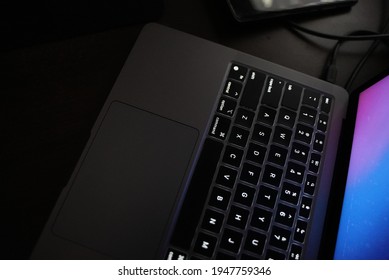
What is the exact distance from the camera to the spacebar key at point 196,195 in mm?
374

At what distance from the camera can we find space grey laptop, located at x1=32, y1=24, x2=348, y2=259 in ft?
1.21

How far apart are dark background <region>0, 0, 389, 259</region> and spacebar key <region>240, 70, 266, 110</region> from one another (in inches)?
2.3

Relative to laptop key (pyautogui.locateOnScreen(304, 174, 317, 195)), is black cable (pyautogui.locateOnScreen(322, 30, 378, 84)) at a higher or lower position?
higher

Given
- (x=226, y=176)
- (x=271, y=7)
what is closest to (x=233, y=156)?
(x=226, y=176)

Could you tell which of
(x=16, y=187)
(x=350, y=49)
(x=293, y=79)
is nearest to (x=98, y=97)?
(x=16, y=187)

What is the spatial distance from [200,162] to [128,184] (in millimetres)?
89

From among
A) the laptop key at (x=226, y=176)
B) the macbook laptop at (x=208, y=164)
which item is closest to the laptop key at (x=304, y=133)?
the macbook laptop at (x=208, y=164)

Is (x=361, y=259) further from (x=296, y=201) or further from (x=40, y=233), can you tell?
(x=40, y=233)

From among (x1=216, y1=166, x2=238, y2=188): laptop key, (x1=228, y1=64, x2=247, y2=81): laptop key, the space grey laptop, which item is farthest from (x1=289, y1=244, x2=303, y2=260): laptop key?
(x1=228, y1=64, x2=247, y2=81): laptop key

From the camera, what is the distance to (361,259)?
1.19 ft

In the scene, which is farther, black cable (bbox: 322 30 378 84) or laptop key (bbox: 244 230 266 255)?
black cable (bbox: 322 30 378 84)

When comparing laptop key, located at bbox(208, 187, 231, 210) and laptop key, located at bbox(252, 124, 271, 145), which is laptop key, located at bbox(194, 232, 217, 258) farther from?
laptop key, located at bbox(252, 124, 271, 145)

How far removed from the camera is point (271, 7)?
0.50 meters

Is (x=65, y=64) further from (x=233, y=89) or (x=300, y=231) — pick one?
(x=300, y=231)
